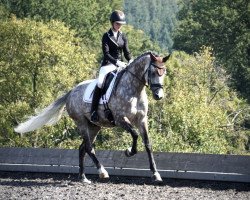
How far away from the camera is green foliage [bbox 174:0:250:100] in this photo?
2269 inches

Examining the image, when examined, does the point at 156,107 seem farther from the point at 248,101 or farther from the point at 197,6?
the point at 197,6

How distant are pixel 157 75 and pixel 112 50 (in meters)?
1.73

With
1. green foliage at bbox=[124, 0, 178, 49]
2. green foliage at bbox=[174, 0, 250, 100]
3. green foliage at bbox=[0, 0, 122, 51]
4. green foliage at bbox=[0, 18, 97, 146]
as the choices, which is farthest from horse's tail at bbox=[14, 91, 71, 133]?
green foliage at bbox=[124, 0, 178, 49]

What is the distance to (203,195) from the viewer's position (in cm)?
1222

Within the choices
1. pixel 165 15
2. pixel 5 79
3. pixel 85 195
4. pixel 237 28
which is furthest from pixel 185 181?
pixel 165 15

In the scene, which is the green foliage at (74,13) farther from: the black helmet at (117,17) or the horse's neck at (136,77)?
the horse's neck at (136,77)

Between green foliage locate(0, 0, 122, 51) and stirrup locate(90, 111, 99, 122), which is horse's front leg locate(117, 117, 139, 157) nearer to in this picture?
stirrup locate(90, 111, 99, 122)

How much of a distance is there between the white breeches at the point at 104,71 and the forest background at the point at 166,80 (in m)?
7.84

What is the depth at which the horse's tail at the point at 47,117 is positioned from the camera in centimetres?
1602

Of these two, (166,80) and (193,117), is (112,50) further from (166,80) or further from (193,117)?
(166,80)

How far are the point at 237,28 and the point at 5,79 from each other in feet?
83.9

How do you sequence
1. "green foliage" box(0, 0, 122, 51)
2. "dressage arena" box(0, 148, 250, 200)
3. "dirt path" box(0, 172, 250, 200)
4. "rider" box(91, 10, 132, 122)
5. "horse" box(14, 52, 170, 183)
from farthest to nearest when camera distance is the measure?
"green foliage" box(0, 0, 122, 51)
"rider" box(91, 10, 132, 122)
"horse" box(14, 52, 170, 183)
"dressage arena" box(0, 148, 250, 200)
"dirt path" box(0, 172, 250, 200)

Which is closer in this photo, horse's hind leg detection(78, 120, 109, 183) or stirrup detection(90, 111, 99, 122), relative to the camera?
stirrup detection(90, 111, 99, 122)

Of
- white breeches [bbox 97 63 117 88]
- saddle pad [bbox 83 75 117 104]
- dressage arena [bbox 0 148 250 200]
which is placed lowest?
dressage arena [bbox 0 148 250 200]
